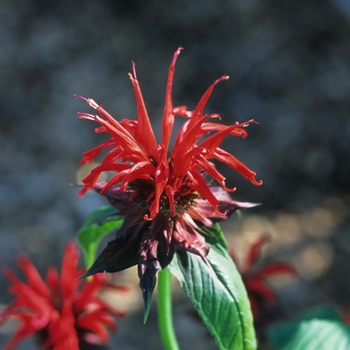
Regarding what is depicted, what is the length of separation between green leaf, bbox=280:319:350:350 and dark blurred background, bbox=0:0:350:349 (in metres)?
1.15

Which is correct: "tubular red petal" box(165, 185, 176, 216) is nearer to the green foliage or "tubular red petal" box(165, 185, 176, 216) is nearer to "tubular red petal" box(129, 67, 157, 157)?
"tubular red petal" box(129, 67, 157, 157)

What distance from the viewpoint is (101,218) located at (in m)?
0.88

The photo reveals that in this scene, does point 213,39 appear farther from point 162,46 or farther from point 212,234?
point 212,234

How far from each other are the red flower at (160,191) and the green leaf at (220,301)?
0.04 m

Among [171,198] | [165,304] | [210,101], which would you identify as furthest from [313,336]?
[210,101]

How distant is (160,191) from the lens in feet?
2.42

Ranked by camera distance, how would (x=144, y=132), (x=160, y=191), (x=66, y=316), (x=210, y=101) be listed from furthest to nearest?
(x=210, y=101) → (x=66, y=316) → (x=144, y=132) → (x=160, y=191)

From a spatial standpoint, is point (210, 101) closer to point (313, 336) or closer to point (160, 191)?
point (313, 336)

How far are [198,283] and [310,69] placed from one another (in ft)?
7.78

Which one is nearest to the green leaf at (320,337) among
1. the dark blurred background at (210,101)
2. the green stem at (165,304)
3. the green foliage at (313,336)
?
the green foliage at (313,336)

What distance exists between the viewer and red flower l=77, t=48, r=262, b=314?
0.74m

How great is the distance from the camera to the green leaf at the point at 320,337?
0.96 metres

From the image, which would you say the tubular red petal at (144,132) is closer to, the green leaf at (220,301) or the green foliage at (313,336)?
the green leaf at (220,301)

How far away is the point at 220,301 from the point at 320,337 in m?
0.33
